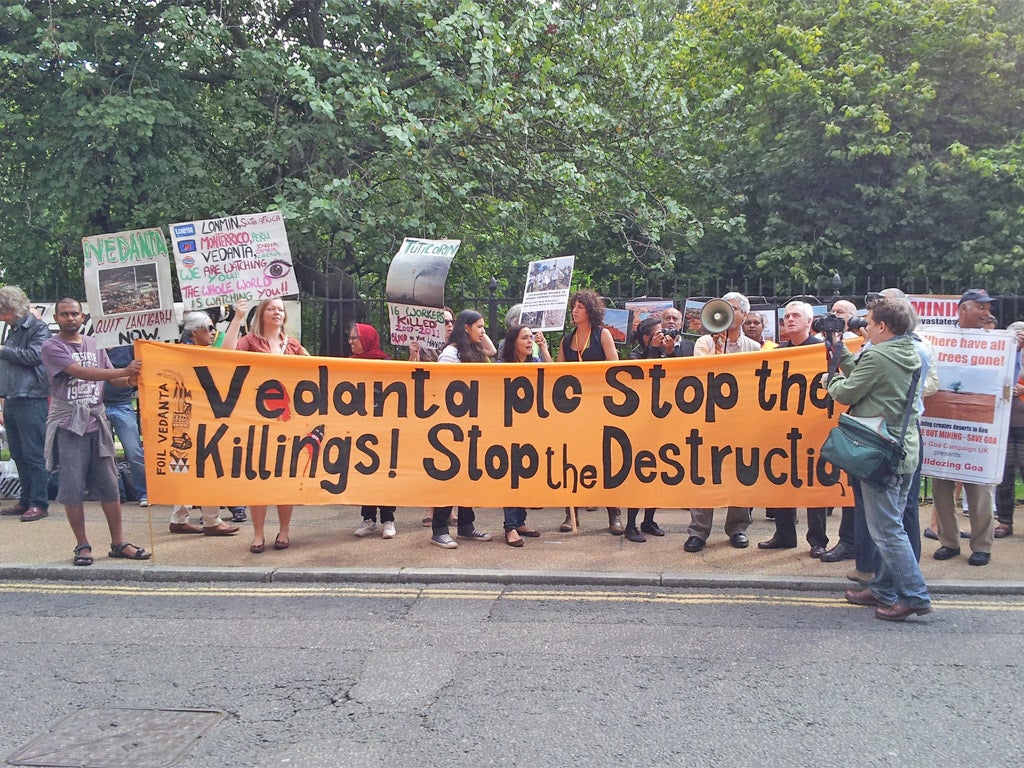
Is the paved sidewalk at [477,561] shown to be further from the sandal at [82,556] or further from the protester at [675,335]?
the protester at [675,335]

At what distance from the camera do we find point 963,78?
576 inches

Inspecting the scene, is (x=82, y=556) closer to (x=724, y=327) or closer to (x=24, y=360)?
(x=24, y=360)

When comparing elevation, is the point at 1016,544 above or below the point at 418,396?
below

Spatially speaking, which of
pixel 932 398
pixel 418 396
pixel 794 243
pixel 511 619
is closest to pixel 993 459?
pixel 932 398

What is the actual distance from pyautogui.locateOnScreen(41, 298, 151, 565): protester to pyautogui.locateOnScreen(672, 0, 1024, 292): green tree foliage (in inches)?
369

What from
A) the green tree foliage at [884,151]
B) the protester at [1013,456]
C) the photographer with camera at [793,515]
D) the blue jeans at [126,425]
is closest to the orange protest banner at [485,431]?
the photographer with camera at [793,515]

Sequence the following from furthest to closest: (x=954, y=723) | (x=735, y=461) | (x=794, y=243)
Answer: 1. (x=794, y=243)
2. (x=735, y=461)
3. (x=954, y=723)

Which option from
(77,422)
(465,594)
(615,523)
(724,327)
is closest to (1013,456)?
(724,327)

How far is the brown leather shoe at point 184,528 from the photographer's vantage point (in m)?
8.13

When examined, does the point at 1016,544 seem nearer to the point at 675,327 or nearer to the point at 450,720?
the point at 675,327

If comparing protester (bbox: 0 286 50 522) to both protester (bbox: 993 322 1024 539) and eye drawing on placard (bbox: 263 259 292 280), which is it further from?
protester (bbox: 993 322 1024 539)

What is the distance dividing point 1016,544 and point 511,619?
443 cm

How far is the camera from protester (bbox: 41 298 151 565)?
684 centimetres

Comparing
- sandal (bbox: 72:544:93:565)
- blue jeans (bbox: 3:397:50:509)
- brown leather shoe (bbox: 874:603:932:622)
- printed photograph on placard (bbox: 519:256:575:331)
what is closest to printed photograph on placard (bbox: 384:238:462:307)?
printed photograph on placard (bbox: 519:256:575:331)
